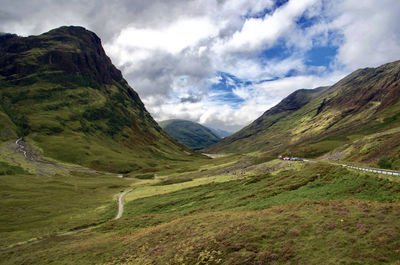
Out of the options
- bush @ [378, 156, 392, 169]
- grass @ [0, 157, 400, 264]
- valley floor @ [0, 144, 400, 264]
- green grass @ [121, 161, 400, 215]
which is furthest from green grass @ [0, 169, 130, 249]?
bush @ [378, 156, 392, 169]

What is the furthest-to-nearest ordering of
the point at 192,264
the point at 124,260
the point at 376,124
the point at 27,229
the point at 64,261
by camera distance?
the point at 376,124 → the point at 27,229 → the point at 64,261 → the point at 124,260 → the point at 192,264

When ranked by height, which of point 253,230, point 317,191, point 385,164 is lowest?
point 253,230

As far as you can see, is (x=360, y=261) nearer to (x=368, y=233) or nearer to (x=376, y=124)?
(x=368, y=233)

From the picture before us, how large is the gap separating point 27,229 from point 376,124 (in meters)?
247

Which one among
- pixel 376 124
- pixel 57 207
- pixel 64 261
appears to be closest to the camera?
pixel 64 261

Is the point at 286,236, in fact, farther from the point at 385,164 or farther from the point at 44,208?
the point at 44,208

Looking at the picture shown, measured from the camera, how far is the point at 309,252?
66.6ft

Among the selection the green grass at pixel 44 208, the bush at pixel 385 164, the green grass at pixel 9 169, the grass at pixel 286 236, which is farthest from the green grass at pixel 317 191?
the green grass at pixel 9 169

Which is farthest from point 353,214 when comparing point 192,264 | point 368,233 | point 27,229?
point 27,229

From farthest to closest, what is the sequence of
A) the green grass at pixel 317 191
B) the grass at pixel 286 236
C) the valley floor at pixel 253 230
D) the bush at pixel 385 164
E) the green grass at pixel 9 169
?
1. the green grass at pixel 9 169
2. the bush at pixel 385 164
3. the green grass at pixel 317 191
4. the valley floor at pixel 253 230
5. the grass at pixel 286 236

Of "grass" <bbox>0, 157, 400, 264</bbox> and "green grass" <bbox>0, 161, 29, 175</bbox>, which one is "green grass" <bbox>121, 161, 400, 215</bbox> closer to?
"grass" <bbox>0, 157, 400, 264</bbox>

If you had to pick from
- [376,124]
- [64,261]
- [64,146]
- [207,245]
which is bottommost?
[64,261]

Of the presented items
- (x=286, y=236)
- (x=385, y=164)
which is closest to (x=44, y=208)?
(x=286, y=236)

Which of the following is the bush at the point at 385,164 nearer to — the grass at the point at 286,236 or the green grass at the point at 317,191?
the green grass at the point at 317,191
